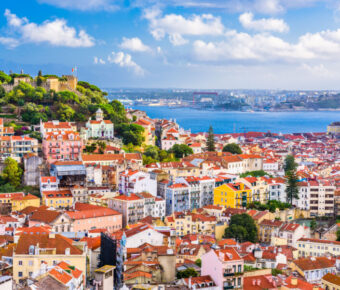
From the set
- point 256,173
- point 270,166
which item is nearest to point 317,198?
point 256,173

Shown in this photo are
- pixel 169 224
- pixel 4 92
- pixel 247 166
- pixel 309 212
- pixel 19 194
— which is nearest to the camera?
pixel 169 224

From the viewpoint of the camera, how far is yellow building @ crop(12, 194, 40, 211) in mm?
32219

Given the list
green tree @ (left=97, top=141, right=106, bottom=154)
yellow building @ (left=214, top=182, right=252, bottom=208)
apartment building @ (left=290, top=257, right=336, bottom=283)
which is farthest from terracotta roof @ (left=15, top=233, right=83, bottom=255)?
green tree @ (left=97, top=141, right=106, bottom=154)

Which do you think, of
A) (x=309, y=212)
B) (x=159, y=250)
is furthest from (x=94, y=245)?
(x=309, y=212)

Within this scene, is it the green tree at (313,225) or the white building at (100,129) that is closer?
the green tree at (313,225)

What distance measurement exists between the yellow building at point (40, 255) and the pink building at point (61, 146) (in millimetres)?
17404

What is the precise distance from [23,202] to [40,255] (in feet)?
42.2

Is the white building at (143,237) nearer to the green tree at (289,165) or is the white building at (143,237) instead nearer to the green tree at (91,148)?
A: the green tree at (91,148)

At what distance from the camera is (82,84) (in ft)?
190

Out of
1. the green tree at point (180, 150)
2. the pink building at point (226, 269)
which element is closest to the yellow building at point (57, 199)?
the pink building at point (226, 269)

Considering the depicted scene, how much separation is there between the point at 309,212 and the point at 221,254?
17957 mm

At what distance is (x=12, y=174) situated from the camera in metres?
35.5

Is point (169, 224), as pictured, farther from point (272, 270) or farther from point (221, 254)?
point (221, 254)

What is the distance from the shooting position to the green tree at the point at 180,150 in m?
45.8
